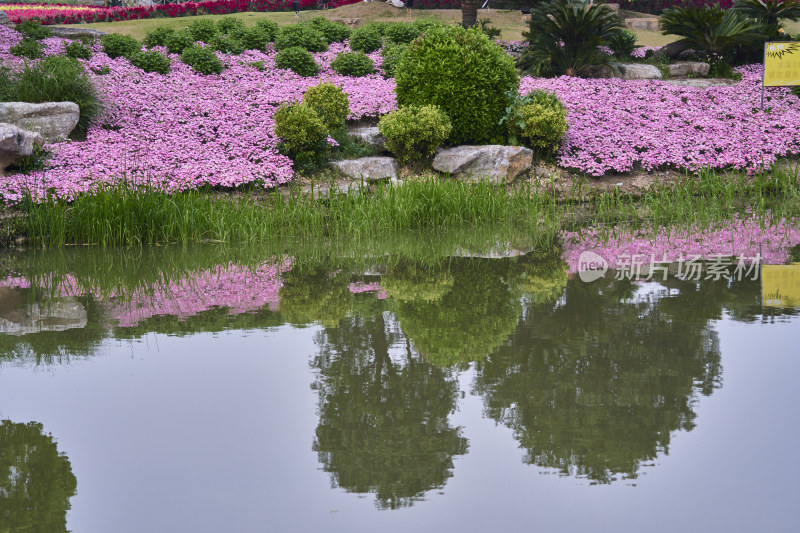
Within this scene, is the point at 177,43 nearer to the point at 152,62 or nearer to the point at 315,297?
the point at 152,62

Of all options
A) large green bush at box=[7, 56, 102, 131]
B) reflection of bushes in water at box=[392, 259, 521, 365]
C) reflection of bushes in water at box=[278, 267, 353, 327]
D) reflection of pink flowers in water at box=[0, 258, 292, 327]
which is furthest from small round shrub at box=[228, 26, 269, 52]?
reflection of bushes in water at box=[392, 259, 521, 365]

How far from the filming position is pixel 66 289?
20.3 ft

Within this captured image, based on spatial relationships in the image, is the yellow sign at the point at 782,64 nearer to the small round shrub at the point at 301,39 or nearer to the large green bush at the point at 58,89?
the small round shrub at the point at 301,39

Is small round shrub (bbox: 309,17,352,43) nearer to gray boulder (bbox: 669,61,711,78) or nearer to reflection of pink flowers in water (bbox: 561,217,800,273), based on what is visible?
gray boulder (bbox: 669,61,711,78)

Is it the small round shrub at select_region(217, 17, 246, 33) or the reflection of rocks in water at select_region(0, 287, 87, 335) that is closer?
the reflection of rocks in water at select_region(0, 287, 87, 335)

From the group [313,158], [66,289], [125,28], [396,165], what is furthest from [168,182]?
[125,28]

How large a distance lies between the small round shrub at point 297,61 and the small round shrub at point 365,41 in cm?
169

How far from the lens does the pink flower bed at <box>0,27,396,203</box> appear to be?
34.4 feet

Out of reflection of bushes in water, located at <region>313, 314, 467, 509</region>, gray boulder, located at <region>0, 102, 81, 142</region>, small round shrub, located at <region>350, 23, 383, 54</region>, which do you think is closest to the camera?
reflection of bushes in water, located at <region>313, 314, 467, 509</region>

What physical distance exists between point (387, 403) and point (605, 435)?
887 mm

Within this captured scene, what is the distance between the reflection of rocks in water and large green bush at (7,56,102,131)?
269 inches

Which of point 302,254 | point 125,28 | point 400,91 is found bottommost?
point 302,254

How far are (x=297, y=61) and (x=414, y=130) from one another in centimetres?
471

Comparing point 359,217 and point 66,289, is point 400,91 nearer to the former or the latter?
point 359,217
